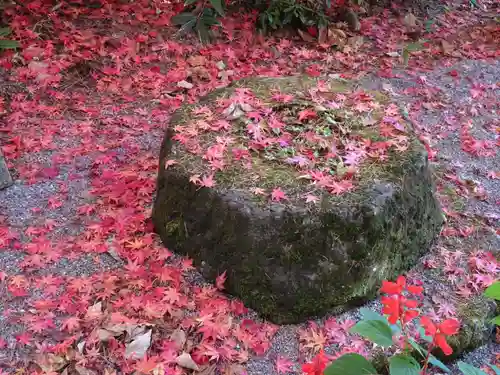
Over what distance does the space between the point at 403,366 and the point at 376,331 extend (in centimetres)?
11

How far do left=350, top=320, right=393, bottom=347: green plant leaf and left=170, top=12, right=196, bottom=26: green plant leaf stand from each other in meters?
4.42

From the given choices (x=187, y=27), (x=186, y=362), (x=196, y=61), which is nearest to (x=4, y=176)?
A: (x=186, y=362)

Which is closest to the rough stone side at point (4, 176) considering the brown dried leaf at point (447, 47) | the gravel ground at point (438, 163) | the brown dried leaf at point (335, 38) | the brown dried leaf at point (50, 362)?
the gravel ground at point (438, 163)

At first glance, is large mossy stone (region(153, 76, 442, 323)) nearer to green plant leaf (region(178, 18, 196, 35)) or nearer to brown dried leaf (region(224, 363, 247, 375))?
brown dried leaf (region(224, 363, 247, 375))

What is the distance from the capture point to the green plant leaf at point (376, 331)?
1.37 metres

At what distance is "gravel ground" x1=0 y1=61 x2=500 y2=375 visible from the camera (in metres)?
2.84

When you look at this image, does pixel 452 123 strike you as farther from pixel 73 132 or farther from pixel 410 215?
pixel 73 132

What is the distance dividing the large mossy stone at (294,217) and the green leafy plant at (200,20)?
7.16 ft

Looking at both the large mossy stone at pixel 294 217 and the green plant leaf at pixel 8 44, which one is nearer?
the large mossy stone at pixel 294 217

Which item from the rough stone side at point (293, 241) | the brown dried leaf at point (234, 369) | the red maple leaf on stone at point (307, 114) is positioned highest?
the red maple leaf on stone at point (307, 114)

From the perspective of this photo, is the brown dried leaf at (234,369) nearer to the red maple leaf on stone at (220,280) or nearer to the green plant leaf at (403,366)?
the red maple leaf on stone at (220,280)

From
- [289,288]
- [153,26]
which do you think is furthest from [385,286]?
[153,26]

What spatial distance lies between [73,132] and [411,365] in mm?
3407

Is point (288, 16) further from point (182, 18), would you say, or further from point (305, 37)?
point (182, 18)
